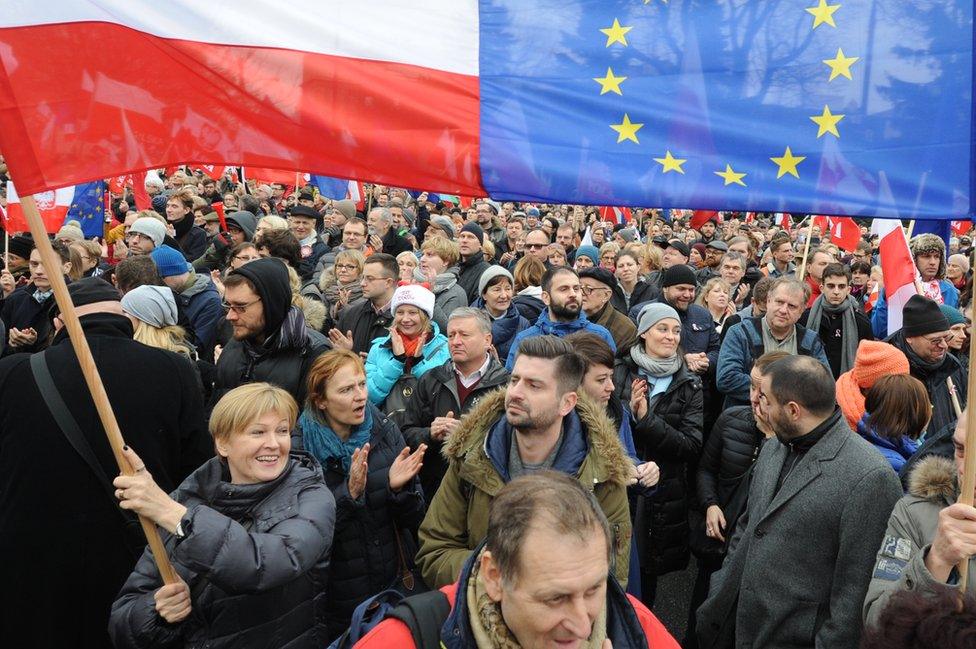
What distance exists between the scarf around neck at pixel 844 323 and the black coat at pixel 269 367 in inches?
174

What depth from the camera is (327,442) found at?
347 centimetres

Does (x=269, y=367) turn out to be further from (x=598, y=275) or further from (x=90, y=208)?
(x=90, y=208)

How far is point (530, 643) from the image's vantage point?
1.78m

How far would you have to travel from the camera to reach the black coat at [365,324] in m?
5.83

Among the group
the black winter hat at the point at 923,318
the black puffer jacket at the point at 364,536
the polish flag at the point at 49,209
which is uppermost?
the polish flag at the point at 49,209

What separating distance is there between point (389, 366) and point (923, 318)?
323 cm

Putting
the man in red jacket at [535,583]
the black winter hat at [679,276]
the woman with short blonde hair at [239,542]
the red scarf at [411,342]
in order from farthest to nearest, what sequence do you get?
the black winter hat at [679,276], the red scarf at [411,342], the woman with short blonde hair at [239,542], the man in red jacket at [535,583]

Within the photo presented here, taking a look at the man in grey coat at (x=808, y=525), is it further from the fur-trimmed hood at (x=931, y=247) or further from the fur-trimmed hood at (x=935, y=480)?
the fur-trimmed hood at (x=931, y=247)

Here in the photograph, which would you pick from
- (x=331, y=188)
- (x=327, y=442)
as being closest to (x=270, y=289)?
(x=327, y=442)

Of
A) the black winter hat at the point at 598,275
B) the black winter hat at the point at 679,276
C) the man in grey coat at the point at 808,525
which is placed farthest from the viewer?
the black winter hat at the point at 679,276

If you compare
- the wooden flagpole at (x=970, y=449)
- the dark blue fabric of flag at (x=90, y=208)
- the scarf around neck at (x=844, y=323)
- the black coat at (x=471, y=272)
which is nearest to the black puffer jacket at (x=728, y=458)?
the wooden flagpole at (x=970, y=449)

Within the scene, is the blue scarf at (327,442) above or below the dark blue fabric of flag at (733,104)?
below

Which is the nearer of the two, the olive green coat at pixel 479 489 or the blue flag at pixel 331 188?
the olive green coat at pixel 479 489

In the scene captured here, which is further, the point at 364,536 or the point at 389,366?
the point at 389,366
